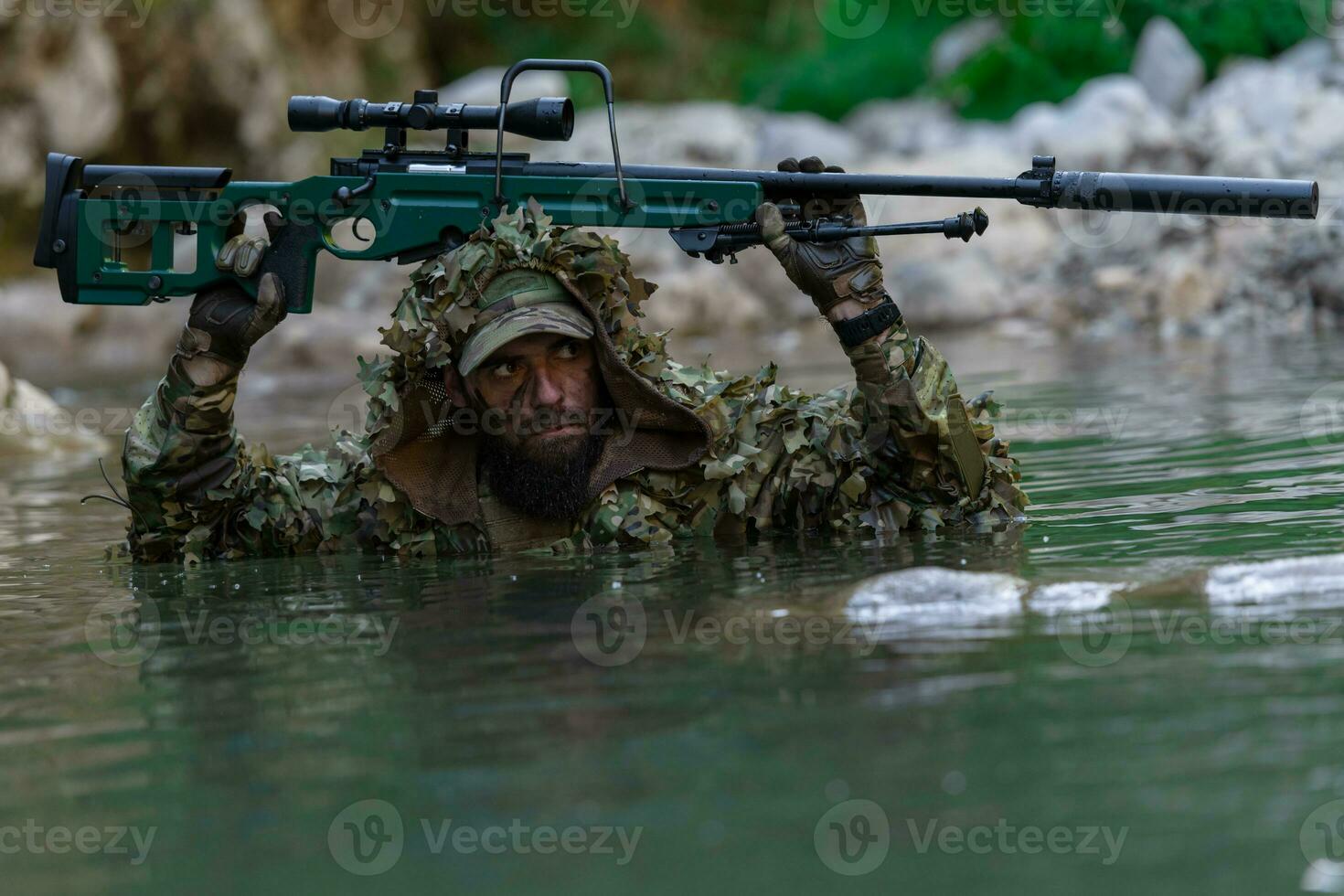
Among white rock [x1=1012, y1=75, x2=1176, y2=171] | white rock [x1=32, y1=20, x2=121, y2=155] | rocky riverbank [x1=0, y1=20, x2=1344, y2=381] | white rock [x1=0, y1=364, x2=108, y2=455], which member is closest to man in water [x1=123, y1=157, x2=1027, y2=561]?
white rock [x1=0, y1=364, x2=108, y2=455]

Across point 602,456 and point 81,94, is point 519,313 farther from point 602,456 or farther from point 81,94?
point 81,94

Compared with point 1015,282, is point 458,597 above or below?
below

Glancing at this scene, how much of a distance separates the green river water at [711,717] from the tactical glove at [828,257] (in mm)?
866

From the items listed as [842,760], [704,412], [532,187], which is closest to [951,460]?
[704,412]

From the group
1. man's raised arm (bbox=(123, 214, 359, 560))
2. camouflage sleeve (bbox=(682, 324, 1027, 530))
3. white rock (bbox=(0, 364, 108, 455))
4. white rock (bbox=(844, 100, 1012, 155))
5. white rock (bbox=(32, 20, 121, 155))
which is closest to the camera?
camouflage sleeve (bbox=(682, 324, 1027, 530))

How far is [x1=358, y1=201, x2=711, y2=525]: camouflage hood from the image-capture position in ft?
19.2

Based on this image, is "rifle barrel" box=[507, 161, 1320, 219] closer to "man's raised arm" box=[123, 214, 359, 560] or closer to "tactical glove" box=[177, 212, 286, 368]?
"tactical glove" box=[177, 212, 286, 368]

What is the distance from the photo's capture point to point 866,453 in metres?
5.92

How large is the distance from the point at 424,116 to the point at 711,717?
286cm

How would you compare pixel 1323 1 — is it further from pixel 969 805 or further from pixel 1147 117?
pixel 969 805

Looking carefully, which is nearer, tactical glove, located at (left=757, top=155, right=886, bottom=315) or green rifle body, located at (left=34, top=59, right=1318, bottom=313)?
tactical glove, located at (left=757, top=155, right=886, bottom=315)

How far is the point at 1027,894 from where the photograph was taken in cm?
282

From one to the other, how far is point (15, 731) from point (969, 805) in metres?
2.31

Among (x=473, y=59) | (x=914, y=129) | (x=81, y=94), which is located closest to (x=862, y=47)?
(x=914, y=129)
